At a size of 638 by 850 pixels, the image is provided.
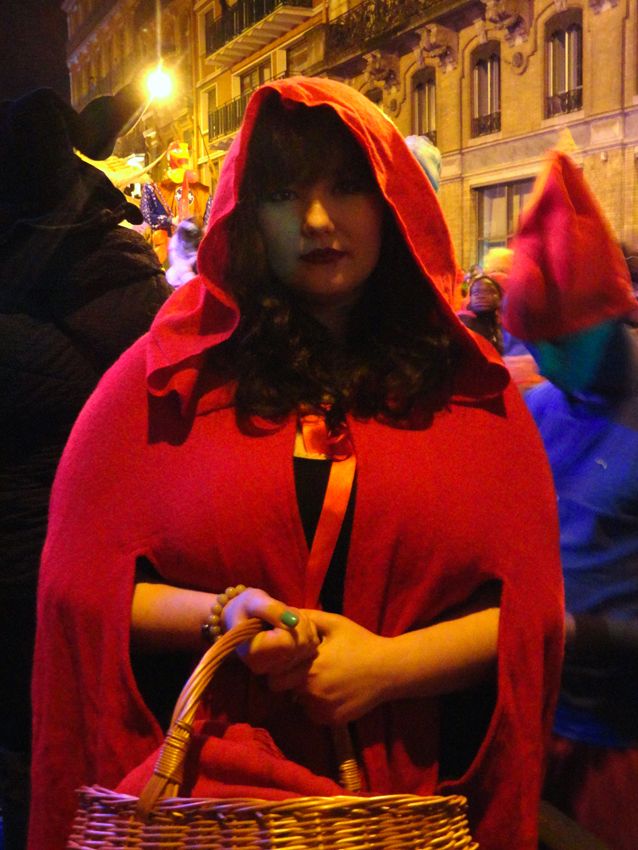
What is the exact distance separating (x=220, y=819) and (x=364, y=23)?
3809mm

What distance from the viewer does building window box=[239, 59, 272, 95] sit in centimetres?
369

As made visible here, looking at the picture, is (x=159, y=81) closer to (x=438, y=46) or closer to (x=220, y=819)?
(x=438, y=46)

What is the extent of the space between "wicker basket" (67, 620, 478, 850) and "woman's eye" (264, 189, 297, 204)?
0.57m

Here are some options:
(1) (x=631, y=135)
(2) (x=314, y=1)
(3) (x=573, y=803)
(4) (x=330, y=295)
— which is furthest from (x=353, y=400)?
(2) (x=314, y=1)

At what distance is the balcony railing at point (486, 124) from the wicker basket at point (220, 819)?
348cm

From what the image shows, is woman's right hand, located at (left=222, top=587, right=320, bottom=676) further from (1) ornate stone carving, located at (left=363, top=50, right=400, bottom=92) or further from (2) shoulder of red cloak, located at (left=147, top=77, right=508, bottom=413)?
(1) ornate stone carving, located at (left=363, top=50, right=400, bottom=92)

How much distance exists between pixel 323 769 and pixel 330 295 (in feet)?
1.94

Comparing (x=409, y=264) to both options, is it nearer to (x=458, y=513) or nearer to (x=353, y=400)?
(x=353, y=400)

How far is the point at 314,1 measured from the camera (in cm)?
393

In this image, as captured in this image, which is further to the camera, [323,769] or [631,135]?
[631,135]

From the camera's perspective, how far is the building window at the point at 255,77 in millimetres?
3693

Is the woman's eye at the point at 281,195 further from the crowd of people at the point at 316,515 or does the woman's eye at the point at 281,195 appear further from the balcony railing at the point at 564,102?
the balcony railing at the point at 564,102

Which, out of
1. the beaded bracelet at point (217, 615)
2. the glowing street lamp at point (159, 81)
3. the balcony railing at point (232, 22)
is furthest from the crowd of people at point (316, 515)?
the glowing street lamp at point (159, 81)

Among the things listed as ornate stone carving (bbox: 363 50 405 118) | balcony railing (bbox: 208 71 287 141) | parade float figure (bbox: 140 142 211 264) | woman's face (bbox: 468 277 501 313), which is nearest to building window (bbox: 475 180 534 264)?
woman's face (bbox: 468 277 501 313)
